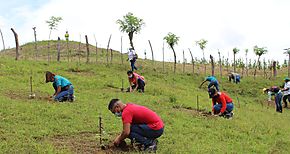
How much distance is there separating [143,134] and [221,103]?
5.92 metres

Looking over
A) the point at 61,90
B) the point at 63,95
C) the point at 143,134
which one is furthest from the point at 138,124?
the point at 61,90

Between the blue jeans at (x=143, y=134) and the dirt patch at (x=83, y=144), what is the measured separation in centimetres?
28

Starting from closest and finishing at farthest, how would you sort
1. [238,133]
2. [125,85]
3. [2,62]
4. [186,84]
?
1. [238,133]
2. [125,85]
3. [2,62]
4. [186,84]

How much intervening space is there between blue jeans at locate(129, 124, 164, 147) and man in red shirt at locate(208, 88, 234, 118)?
17.9 ft

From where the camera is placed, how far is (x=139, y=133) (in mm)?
7785

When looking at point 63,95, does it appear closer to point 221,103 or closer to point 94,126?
point 94,126

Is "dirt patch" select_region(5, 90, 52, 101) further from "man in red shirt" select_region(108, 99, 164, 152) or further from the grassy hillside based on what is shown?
"man in red shirt" select_region(108, 99, 164, 152)

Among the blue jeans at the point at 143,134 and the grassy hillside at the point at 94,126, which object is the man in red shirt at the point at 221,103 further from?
the blue jeans at the point at 143,134

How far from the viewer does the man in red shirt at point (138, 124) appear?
744 cm

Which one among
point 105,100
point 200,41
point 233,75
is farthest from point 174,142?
point 200,41

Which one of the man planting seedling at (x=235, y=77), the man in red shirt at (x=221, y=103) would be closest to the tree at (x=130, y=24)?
the man planting seedling at (x=235, y=77)

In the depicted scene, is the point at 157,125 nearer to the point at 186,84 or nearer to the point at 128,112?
the point at 128,112

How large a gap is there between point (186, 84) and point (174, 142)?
17.6m

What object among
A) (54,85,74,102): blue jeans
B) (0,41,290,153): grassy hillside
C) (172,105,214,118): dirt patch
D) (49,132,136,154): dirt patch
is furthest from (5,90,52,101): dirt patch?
(49,132,136,154): dirt patch
